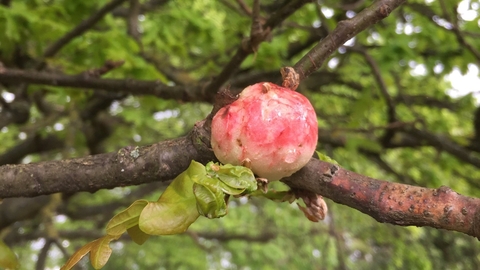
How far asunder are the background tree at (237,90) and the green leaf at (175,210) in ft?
0.39

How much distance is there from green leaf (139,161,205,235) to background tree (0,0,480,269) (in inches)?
4.7

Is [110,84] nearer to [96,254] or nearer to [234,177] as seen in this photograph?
[96,254]

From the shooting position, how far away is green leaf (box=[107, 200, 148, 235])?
3.25 feet

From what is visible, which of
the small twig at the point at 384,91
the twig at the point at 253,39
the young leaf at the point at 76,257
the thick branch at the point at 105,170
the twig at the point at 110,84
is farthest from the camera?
the small twig at the point at 384,91

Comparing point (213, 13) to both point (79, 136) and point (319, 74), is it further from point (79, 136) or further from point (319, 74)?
point (79, 136)

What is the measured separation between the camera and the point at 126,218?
3.27 ft

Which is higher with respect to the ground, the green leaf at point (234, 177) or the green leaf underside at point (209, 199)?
the green leaf at point (234, 177)

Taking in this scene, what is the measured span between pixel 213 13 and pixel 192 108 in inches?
53.3

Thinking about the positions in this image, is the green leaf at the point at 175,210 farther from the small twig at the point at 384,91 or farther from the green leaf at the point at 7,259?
the small twig at the point at 384,91

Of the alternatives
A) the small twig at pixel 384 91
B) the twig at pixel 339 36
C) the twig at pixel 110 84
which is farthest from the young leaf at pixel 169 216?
the small twig at pixel 384 91

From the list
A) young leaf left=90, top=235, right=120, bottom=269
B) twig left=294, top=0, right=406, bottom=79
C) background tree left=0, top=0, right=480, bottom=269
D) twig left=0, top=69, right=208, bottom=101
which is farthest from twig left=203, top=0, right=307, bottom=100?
young leaf left=90, top=235, right=120, bottom=269

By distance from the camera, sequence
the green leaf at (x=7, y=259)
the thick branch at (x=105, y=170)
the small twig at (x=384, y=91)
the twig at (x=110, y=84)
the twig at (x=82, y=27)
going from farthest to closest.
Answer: the small twig at (x=384, y=91), the twig at (x=82, y=27), the twig at (x=110, y=84), the green leaf at (x=7, y=259), the thick branch at (x=105, y=170)

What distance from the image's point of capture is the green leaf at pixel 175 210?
933 millimetres

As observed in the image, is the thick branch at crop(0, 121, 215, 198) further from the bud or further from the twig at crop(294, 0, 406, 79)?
the twig at crop(294, 0, 406, 79)
